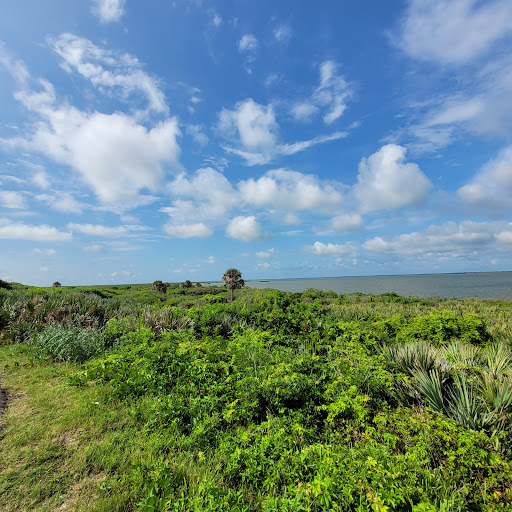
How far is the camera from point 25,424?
4.03 m

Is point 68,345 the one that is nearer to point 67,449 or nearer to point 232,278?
point 67,449

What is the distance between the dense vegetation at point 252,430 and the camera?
265cm

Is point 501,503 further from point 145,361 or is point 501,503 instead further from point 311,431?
point 145,361

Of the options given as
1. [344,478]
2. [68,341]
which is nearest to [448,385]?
[344,478]

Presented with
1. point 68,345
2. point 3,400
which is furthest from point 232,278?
point 3,400

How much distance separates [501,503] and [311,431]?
73.2 inches

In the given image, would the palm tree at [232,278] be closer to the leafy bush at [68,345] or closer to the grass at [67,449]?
the leafy bush at [68,345]

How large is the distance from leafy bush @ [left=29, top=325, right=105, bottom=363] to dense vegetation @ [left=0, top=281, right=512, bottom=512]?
42 millimetres

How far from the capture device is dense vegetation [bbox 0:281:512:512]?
8.70 feet

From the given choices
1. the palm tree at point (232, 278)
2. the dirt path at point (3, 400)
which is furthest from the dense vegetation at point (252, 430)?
the palm tree at point (232, 278)

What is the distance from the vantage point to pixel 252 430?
3.93 metres

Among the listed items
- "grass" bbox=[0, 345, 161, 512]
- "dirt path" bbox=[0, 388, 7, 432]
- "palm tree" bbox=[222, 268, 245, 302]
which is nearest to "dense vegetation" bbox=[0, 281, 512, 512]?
"grass" bbox=[0, 345, 161, 512]

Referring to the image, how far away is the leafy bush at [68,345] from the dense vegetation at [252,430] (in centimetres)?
4

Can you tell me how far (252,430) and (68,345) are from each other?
587 cm
